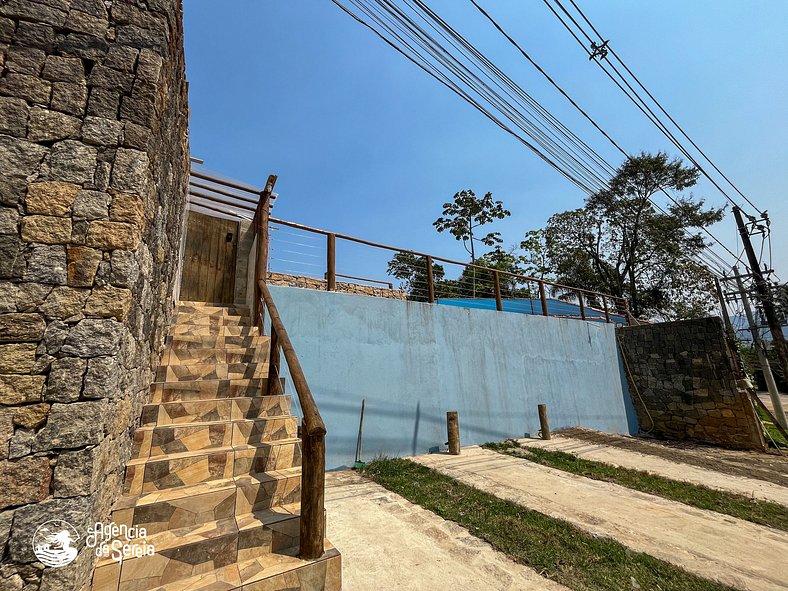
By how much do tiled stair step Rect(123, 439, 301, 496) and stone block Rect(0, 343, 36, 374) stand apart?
1026mm

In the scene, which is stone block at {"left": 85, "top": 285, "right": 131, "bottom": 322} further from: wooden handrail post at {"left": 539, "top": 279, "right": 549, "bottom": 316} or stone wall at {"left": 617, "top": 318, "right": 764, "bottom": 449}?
stone wall at {"left": 617, "top": 318, "right": 764, "bottom": 449}

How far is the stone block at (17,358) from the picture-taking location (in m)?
1.55

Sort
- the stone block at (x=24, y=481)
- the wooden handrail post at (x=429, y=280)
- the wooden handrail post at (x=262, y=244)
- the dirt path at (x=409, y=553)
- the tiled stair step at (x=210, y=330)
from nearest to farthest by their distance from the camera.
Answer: the stone block at (x=24, y=481) < the dirt path at (x=409, y=553) < the tiled stair step at (x=210, y=330) < the wooden handrail post at (x=262, y=244) < the wooden handrail post at (x=429, y=280)

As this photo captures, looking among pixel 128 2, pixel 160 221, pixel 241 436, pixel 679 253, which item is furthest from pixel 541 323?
pixel 679 253

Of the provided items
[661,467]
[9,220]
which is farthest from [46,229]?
[661,467]

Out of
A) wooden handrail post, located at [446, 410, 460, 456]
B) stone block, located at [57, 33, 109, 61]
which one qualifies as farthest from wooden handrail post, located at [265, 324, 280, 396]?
wooden handrail post, located at [446, 410, 460, 456]

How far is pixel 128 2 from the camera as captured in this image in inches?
84.1

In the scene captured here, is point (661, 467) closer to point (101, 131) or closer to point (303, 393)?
point (303, 393)

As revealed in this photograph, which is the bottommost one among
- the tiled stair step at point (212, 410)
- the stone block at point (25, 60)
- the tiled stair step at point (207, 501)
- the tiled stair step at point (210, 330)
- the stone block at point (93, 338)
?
the tiled stair step at point (207, 501)

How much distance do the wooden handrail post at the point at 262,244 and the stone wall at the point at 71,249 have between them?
2.25 meters

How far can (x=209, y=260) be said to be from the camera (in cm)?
550

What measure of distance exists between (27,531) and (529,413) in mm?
7503

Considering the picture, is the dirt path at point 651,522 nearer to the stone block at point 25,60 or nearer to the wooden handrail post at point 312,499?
the wooden handrail post at point 312,499

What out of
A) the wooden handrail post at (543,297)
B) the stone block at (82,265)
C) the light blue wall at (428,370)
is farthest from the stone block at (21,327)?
the wooden handrail post at (543,297)
